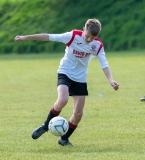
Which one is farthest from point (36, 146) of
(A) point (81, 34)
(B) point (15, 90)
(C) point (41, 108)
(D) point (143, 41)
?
(D) point (143, 41)

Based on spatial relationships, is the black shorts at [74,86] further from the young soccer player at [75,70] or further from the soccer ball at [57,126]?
the soccer ball at [57,126]

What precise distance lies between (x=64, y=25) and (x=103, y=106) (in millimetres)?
28428

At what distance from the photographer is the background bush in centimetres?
3856

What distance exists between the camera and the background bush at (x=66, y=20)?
127ft

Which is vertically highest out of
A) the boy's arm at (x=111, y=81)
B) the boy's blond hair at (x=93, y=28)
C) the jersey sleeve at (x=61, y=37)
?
the boy's blond hair at (x=93, y=28)

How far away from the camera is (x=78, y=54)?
797cm

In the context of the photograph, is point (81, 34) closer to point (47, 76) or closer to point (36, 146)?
point (36, 146)

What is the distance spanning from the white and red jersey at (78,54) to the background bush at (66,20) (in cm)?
2935

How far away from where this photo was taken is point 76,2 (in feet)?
140

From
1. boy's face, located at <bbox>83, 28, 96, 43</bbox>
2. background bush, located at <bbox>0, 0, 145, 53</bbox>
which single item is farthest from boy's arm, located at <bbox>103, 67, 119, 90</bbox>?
background bush, located at <bbox>0, 0, 145, 53</bbox>

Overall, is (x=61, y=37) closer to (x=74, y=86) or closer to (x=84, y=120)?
(x=74, y=86)

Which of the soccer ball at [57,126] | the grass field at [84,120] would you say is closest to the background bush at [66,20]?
the grass field at [84,120]

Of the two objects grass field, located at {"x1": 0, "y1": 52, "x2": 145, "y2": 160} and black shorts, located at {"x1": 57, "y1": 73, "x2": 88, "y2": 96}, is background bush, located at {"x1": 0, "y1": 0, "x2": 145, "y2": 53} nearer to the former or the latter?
grass field, located at {"x1": 0, "y1": 52, "x2": 145, "y2": 160}

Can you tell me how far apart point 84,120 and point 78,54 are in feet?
8.34
